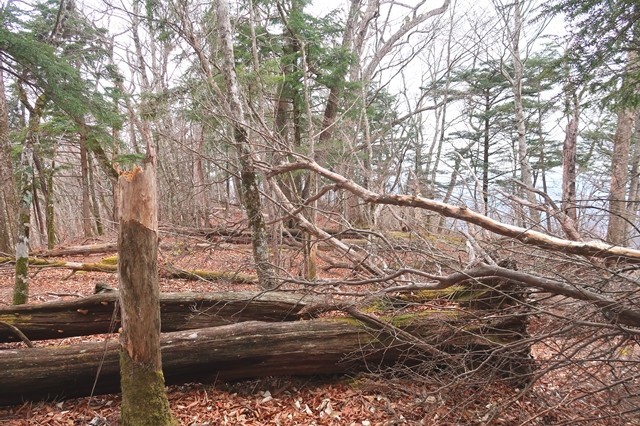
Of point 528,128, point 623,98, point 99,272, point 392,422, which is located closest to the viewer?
point 392,422

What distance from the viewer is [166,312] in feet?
12.9

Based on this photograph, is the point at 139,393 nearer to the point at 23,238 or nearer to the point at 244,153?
the point at 244,153

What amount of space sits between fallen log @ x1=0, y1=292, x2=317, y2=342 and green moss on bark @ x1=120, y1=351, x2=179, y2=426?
131 cm

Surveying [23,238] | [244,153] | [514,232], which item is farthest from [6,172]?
[514,232]

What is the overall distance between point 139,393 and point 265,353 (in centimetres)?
126

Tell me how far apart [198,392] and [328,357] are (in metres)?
1.41

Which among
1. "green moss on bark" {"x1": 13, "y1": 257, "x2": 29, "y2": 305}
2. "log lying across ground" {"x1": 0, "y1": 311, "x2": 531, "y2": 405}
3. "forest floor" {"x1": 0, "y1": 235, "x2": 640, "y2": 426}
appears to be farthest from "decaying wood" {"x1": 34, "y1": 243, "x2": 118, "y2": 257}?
"forest floor" {"x1": 0, "y1": 235, "x2": 640, "y2": 426}

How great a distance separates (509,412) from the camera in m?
3.30

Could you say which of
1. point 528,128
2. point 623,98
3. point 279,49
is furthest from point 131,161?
point 528,128

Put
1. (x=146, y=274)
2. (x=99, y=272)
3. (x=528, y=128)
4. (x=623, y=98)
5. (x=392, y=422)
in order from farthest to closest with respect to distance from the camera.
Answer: (x=528, y=128), (x=99, y=272), (x=623, y=98), (x=392, y=422), (x=146, y=274)

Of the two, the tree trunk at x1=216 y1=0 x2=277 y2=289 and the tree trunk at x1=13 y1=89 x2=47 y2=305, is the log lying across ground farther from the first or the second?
the tree trunk at x1=13 y1=89 x2=47 y2=305

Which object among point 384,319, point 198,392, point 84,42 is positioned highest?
point 84,42

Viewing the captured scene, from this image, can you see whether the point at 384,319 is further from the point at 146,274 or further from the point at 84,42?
the point at 84,42

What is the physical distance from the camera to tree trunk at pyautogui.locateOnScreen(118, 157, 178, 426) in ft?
8.04
